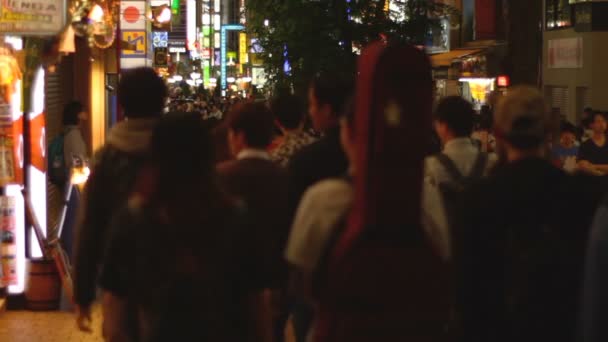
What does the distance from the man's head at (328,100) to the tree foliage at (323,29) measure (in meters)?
17.6

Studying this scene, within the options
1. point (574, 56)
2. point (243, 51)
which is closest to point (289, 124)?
point (574, 56)

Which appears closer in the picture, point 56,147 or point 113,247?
point 113,247

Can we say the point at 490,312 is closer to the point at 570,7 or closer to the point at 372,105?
the point at 372,105

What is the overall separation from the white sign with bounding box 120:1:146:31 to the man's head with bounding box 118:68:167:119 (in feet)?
48.8

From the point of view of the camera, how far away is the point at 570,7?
3316 cm

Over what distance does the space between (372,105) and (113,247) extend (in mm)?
1192

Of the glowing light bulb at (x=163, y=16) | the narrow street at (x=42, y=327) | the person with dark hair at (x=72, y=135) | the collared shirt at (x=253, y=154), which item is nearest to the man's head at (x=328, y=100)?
the collared shirt at (x=253, y=154)

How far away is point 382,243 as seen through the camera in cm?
473

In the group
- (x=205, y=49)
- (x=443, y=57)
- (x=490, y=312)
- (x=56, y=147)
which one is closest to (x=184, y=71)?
(x=205, y=49)

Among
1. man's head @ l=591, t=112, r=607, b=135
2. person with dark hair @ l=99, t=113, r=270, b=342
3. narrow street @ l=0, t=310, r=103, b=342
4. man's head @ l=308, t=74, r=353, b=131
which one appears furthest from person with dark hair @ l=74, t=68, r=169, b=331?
man's head @ l=591, t=112, r=607, b=135

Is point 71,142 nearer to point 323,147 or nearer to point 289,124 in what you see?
point 289,124

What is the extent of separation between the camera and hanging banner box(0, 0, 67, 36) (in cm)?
986

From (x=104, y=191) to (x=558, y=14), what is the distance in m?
30.6

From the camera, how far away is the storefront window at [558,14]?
110ft
